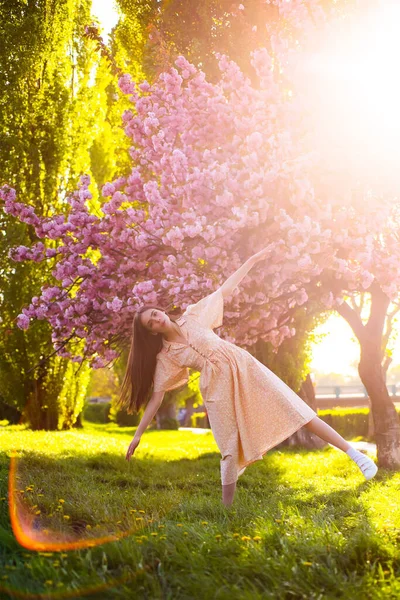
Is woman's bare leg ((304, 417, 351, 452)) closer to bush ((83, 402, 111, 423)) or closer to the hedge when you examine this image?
the hedge

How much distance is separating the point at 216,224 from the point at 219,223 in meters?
0.04

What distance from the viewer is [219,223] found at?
7.11 m

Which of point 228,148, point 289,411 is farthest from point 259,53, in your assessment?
point 289,411

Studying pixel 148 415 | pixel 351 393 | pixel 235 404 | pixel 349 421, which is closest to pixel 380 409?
pixel 235 404

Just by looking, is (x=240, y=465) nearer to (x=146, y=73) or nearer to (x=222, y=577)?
(x=222, y=577)

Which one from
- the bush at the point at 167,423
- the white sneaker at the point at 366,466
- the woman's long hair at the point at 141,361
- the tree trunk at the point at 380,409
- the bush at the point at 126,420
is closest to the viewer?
the white sneaker at the point at 366,466

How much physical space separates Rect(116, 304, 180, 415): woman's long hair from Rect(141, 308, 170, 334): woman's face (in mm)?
56

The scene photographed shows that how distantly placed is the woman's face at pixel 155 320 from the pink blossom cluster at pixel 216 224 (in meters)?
1.83

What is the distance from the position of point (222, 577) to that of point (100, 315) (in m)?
5.79

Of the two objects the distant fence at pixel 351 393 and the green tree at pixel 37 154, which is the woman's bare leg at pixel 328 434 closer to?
the green tree at pixel 37 154

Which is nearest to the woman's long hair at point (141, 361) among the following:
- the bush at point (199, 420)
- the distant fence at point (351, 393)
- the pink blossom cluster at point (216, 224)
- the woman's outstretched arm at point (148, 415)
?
the woman's outstretched arm at point (148, 415)

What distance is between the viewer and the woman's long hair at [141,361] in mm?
5387

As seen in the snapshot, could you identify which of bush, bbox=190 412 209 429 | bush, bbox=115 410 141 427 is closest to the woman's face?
bush, bbox=115 410 141 427

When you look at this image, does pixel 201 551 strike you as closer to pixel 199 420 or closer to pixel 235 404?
pixel 235 404
